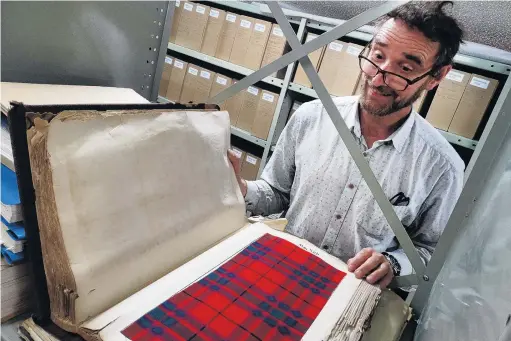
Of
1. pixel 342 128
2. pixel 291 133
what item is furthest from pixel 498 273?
pixel 291 133

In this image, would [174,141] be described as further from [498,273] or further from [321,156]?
[321,156]

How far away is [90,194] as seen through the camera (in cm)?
35

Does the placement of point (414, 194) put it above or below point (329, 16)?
below

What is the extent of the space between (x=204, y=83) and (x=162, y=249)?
2150mm

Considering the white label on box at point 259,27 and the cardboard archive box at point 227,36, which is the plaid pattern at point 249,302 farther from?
the cardboard archive box at point 227,36

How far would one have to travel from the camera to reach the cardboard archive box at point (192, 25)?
2.40m

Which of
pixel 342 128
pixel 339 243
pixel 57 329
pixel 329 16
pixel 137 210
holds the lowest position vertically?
pixel 339 243

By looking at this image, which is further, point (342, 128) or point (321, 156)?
point (321, 156)

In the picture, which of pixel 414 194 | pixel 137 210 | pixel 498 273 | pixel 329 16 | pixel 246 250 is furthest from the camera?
pixel 329 16

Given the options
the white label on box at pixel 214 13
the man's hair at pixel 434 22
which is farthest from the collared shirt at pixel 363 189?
the white label on box at pixel 214 13

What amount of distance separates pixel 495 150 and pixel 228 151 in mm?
387

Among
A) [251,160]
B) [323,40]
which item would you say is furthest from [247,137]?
[323,40]

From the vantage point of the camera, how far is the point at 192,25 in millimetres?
2467

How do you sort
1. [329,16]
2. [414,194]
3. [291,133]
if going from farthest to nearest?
[329,16] < [291,133] < [414,194]
